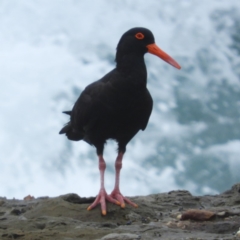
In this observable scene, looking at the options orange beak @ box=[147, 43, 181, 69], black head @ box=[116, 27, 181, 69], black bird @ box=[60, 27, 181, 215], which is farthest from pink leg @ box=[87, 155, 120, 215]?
orange beak @ box=[147, 43, 181, 69]

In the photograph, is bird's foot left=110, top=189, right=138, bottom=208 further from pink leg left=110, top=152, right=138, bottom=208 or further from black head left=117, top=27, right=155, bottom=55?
black head left=117, top=27, right=155, bottom=55

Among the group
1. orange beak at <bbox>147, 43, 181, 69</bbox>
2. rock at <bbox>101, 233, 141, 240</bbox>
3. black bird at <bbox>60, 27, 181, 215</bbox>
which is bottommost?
rock at <bbox>101, 233, 141, 240</bbox>

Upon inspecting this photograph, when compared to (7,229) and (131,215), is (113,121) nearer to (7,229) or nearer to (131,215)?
(131,215)

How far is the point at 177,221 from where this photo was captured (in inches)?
227

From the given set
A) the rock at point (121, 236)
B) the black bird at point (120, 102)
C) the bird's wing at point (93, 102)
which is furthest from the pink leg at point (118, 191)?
the rock at point (121, 236)

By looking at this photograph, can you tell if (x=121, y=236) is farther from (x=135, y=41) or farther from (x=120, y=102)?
(x=135, y=41)

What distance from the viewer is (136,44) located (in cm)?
693

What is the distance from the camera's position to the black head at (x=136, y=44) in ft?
22.6

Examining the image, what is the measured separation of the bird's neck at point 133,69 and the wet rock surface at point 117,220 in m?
1.83

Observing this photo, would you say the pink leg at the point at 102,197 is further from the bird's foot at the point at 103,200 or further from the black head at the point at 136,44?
the black head at the point at 136,44

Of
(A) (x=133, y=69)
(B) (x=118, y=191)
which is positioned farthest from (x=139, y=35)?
(B) (x=118, y=191)

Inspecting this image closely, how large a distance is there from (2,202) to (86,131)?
2.05m

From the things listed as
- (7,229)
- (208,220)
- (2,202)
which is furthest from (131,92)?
(2,202)

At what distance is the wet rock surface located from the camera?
4.96 meters
